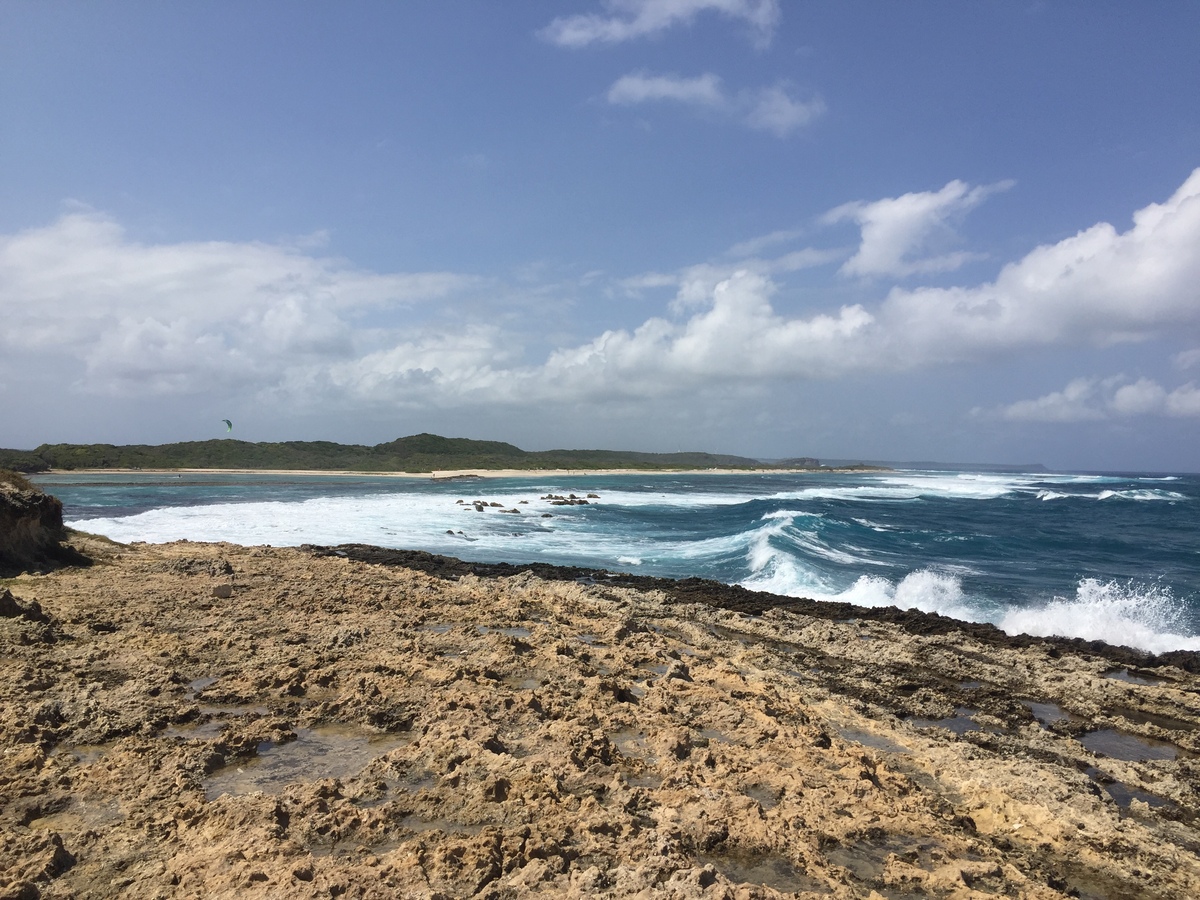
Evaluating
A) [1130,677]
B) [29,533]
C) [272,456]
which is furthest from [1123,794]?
[272,456]

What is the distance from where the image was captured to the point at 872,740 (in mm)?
Answer: 6895

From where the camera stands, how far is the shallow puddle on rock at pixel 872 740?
263 inches

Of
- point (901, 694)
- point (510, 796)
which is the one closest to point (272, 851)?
point (510, 796)

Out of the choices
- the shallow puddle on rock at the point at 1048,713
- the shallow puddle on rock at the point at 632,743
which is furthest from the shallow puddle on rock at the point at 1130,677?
the shallow puddle on rock at the point at 632,743

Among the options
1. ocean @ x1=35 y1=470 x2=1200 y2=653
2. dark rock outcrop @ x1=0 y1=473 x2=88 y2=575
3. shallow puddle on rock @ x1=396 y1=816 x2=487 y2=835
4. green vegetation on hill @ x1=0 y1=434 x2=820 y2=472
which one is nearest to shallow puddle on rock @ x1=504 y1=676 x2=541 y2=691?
shallow puddle on rock @ x1=396 y1=816 x2=487 y2=835

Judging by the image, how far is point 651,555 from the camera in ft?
73.2

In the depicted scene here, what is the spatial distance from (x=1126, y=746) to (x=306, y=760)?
27.8 feet

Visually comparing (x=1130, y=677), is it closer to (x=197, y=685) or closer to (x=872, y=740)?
(x=872, y=740)

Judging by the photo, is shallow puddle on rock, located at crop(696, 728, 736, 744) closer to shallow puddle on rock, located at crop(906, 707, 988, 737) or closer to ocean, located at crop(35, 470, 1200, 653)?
shallow puddle on rock, located at crop(906, 707, 988, 737)

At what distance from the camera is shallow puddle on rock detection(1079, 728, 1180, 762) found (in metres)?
7.18

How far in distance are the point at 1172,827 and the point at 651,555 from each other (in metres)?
17.1

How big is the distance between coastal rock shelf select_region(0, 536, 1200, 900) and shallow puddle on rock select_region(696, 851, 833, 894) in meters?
0.02

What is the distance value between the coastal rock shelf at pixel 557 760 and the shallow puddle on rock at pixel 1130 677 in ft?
0.38

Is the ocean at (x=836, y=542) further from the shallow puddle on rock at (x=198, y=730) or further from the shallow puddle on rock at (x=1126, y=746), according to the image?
the shallow puddle on rock at (x=198, y=730)
